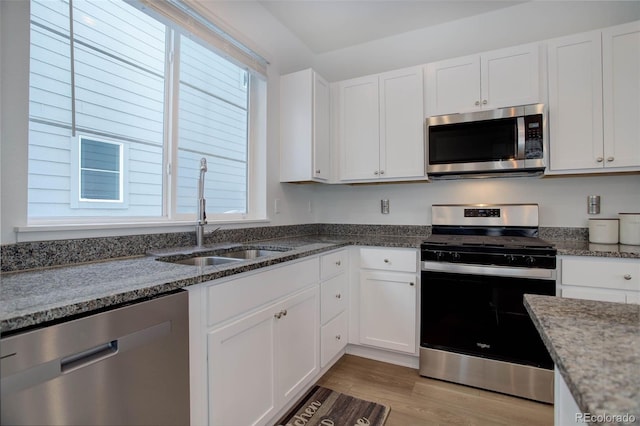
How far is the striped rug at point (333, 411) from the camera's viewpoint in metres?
1.68

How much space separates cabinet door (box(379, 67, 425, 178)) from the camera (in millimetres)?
2498

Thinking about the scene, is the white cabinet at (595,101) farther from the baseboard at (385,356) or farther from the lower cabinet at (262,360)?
the lower cabinet at (262,360)

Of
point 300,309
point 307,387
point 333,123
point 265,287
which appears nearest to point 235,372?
point 265,287

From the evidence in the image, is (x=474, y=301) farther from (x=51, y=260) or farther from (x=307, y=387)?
(x=51, y=260)

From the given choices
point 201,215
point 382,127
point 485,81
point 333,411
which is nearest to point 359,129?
point 382,127

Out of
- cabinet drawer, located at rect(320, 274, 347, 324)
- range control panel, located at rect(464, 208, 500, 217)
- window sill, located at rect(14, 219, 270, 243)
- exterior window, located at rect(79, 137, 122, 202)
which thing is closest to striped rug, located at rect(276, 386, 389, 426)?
cabinet drawer, located at rect(320, 274, 347, 324)

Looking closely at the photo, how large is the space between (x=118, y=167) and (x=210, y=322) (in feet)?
3.32

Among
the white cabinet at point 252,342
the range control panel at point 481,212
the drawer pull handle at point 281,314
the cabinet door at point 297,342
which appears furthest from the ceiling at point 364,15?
the drawer pull handle at point 281,314

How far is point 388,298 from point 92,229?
1.87m

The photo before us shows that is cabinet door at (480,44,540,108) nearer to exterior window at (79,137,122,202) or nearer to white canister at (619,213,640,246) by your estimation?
white canister at (619,213,640,246)

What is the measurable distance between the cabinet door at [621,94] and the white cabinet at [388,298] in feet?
4.71

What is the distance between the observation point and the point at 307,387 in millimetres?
1909

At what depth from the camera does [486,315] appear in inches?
78.8

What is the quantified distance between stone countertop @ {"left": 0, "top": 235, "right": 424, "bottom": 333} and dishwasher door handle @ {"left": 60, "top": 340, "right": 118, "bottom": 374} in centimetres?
11
